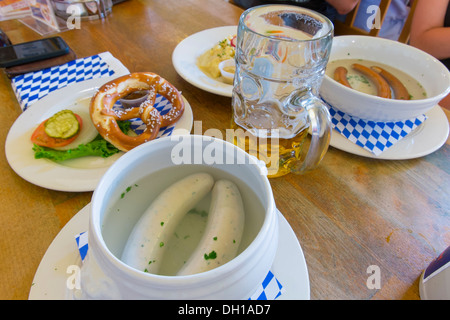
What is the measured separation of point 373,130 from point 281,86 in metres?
0.24

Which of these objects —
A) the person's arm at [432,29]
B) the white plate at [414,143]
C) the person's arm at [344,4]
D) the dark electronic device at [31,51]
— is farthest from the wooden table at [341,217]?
the person's arm at [344,4]

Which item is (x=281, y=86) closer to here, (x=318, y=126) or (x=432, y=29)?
(x=318, y=126)

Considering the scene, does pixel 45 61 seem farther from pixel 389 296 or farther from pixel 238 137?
pixel 389 296

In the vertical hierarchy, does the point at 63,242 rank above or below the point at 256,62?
below

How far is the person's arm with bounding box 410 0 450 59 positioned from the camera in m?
1.10

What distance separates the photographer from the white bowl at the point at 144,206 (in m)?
0.23

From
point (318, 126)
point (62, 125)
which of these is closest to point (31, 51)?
point (62, 125)

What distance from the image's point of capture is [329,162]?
0.58 meters

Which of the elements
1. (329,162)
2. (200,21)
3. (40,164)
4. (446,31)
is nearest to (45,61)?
(40,164)

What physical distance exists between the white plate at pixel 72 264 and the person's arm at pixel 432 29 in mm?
1089

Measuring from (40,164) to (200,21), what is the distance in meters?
0.77

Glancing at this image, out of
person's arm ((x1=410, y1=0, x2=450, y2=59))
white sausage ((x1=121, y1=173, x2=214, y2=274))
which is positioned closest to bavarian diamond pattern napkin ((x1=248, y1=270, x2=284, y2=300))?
white sausage ((x1=121, y1=173, x2=214, y2=274))

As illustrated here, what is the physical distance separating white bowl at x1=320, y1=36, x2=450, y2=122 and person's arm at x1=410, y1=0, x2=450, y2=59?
0.54m
